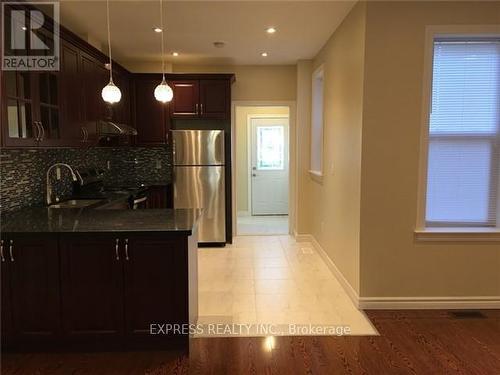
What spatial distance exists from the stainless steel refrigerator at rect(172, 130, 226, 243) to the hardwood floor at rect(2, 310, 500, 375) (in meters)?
2.57

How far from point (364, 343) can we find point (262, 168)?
5.05 metres

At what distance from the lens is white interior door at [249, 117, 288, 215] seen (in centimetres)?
739

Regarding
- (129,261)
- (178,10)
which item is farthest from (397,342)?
(178,10)

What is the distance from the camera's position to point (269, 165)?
7473mm

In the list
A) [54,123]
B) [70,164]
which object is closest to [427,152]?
[54,123]

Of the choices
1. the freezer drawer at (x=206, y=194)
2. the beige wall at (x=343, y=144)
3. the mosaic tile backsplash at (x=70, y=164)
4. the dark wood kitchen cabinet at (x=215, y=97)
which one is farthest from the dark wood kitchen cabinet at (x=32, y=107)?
the beige wall at (x=343, y=144)

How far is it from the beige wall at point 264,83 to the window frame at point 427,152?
272cm

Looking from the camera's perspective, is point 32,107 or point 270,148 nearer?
point 32,107

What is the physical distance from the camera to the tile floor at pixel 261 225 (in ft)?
20.1

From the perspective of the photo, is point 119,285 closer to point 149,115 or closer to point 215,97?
point 149,115

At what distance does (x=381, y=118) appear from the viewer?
9.93 feet

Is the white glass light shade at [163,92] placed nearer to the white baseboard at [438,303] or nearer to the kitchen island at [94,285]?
the kitchen island at [94,285]

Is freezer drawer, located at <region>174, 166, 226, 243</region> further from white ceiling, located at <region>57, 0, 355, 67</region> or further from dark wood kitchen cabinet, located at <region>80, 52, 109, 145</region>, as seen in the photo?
white ceiling, located at <region>57, 0, 355, 67</region>

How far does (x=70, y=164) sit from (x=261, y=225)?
3.56m
